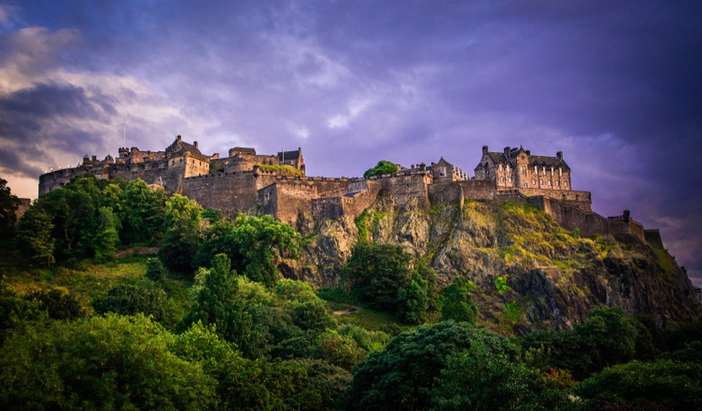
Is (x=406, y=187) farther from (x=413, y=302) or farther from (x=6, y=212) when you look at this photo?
(x=6, y=212)

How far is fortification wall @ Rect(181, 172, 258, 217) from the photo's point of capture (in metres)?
90.3

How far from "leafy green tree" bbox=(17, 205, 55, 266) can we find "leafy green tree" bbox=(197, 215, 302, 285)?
53.0 feet

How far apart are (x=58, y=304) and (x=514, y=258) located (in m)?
56.6

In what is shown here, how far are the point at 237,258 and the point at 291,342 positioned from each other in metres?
23.6

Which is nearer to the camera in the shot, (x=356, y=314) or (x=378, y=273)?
(x=356, y=314)

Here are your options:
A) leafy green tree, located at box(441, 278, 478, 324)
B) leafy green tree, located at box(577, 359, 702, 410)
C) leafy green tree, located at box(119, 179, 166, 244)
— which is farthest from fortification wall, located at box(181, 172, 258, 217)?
leafy green tree, located at box(577, 359, 702, 410)

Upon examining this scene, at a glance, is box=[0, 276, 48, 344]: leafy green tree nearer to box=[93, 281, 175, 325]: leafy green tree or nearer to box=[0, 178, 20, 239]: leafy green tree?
box=[93, 281, 175, 325]: leafy green tree

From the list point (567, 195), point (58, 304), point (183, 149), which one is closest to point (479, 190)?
point (567, 195)

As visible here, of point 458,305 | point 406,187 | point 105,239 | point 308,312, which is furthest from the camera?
point 406,187

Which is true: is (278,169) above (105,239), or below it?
above

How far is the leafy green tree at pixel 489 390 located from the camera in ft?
106

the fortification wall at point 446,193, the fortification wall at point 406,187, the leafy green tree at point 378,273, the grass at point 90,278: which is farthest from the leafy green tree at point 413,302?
the grass at point 90,278

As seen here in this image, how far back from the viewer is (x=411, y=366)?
42.3 meters

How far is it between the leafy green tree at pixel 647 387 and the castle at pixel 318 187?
1984 inches
